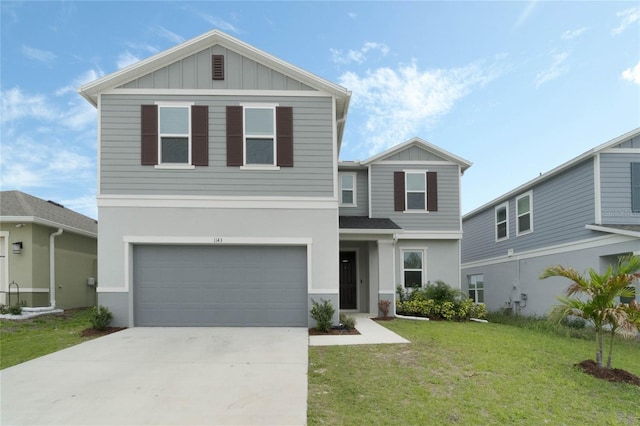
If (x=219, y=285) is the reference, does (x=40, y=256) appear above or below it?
above

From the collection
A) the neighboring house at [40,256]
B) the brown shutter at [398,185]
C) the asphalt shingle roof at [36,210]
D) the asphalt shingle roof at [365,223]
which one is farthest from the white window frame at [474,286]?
the asphalt shingle roof at [36,210]

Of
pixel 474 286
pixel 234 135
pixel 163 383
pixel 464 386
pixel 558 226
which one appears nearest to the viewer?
pixel 464 386

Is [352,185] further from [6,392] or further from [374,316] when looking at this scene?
[6,392]

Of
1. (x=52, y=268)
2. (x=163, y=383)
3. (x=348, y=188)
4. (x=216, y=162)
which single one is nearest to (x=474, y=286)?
(x=348, y=188)

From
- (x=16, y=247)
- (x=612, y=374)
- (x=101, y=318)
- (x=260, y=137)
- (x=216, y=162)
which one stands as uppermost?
(x=260, y=137)

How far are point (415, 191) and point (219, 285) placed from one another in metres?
7.79

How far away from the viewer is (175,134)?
1038 centimetres

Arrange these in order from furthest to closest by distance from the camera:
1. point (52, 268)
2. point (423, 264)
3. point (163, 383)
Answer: point (423, 264) → point (52, 268) → point (163, 383)

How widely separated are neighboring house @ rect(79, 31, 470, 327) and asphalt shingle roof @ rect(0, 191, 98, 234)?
5164 mm

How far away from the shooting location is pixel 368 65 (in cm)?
1583

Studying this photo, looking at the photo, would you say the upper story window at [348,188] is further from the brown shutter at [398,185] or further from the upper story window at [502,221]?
the upper story window at [502,221]

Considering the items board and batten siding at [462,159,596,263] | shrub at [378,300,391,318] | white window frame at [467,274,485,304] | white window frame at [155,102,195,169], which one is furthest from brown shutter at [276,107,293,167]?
white window frame at [467,274,485,304]

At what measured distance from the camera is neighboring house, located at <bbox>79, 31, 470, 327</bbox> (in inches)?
399

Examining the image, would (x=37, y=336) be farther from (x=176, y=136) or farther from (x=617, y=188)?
(x=617, y=188)
